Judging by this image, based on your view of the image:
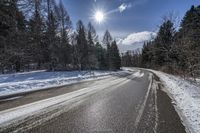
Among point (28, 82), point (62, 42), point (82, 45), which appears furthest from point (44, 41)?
point (82, 45)

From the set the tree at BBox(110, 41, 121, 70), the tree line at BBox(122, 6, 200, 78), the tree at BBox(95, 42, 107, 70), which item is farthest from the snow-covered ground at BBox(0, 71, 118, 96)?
the tree at BBox(110, 41, 121, 70)

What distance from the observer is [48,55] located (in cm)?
3231

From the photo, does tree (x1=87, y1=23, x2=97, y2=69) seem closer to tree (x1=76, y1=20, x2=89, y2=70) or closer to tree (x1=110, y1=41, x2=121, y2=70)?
tree (x1=76, y1=20, x2=89, y2=70)

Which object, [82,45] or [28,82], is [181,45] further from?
[82,45]

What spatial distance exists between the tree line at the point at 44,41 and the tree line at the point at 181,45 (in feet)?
40.0

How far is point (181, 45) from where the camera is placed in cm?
1888

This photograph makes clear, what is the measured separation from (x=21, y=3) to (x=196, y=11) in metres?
31.6

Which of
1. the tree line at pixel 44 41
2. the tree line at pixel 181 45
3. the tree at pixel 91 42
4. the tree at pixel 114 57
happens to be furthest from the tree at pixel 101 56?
the tree line at pixel 181 45

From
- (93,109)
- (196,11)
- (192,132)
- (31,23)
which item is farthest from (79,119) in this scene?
(196,11)

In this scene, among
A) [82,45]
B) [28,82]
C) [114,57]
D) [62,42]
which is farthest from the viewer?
[114,57]

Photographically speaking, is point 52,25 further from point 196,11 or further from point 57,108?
point 57,108

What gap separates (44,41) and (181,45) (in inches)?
563

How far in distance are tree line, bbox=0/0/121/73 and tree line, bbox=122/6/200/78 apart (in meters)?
12.2

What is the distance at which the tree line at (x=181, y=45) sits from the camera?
17031mm
